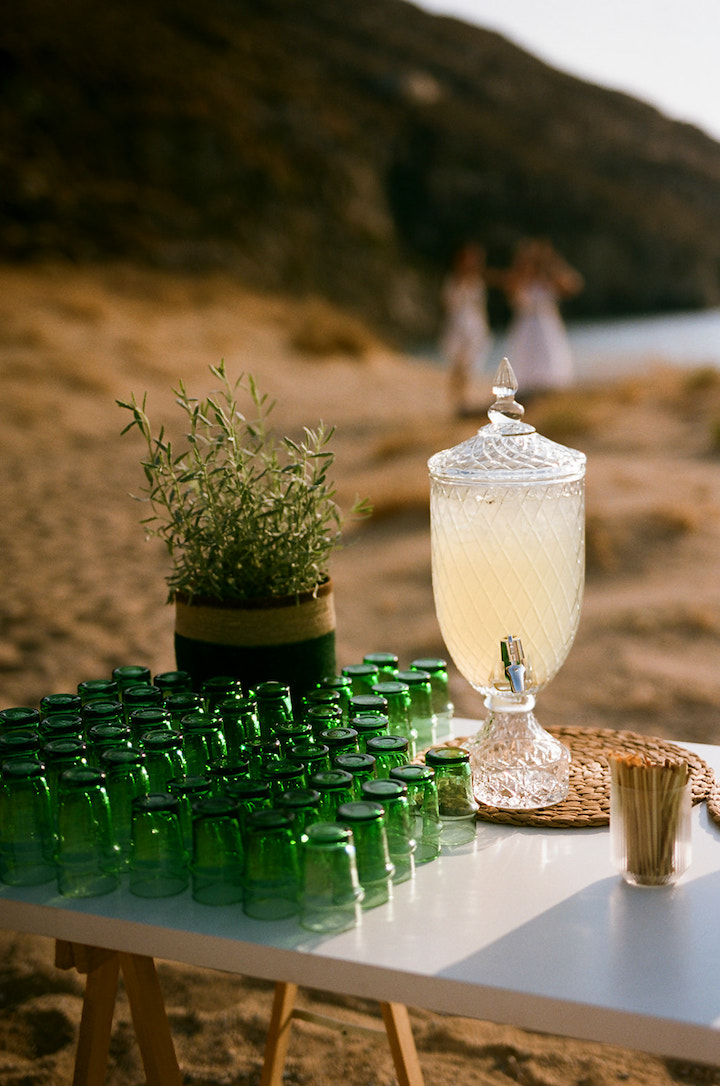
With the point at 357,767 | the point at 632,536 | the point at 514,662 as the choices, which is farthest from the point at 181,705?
the point at 632,536

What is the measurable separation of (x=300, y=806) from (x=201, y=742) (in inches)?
9.6

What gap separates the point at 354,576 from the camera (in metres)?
5.51

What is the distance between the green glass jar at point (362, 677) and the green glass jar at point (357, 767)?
282 millimetres

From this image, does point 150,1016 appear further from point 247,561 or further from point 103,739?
point 247,561

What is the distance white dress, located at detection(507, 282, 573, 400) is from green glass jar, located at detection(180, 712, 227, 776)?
26.0 ft

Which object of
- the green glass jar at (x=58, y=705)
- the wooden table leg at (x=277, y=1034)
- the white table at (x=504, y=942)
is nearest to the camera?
the white table at (x=504, y=942)

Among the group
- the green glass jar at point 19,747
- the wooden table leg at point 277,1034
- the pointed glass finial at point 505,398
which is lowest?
the wooden table leg at point 277,1034

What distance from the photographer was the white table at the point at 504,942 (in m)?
0.83

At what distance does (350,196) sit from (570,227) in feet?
30.2

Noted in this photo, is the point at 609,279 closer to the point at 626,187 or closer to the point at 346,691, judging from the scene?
the point at 626,187

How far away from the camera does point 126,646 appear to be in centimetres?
432

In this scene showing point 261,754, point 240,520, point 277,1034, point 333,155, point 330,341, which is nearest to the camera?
point 261,754

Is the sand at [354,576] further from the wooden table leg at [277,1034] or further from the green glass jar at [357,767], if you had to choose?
the green glass jar at [357,767]

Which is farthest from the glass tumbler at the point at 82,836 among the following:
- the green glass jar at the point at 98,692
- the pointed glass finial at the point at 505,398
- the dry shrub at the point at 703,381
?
the dry shrub at the point at 703,381
